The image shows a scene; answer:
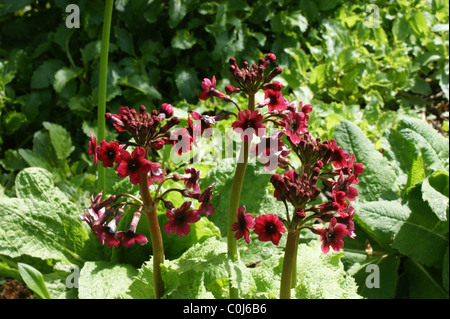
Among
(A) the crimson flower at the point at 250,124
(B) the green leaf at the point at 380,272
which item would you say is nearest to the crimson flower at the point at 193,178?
(A) the crimson flower at the point at 250,124

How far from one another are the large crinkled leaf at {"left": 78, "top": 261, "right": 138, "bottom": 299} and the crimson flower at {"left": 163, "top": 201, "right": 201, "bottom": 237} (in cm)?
49

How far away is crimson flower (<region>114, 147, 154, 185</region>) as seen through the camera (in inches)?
57.5

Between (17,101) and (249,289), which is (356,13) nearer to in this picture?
(17,101)

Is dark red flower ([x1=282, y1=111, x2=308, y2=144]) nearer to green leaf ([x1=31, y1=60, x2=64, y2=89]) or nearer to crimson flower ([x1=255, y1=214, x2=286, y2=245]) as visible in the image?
crimson flower ([x1=255, y1=214, x2=286, y2=245])

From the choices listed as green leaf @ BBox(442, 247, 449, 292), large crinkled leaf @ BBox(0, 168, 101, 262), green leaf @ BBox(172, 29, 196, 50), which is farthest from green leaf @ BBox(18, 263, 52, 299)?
green leaf @ BBox(172, 29, 196, 50)

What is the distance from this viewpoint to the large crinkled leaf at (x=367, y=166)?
106 inches

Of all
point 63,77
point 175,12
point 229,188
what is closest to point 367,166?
point 229,188

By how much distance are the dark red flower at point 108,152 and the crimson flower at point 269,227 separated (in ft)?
1.56

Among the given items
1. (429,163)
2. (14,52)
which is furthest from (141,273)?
(14,52)

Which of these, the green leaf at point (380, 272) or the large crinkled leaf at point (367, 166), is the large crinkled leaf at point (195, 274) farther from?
the large crinkled leaf at point (367, 166)

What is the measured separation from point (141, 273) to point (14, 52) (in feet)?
8.17

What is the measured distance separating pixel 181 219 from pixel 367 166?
1.44 m

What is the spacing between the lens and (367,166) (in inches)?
107

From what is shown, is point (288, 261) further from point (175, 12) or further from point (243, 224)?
point (175, 12)
